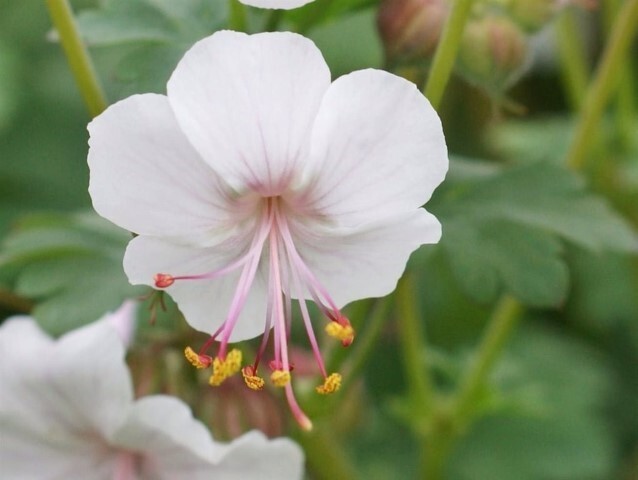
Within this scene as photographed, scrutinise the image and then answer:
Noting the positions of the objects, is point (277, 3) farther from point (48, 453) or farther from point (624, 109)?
point (624, 109)

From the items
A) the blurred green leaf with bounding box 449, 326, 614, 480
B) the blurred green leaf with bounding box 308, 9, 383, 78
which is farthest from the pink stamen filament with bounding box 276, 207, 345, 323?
the blurred green leaf with bounding box 308, 9, 383, 78

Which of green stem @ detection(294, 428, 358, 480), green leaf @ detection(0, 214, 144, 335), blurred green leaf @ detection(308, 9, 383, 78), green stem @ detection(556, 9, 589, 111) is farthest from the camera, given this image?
blurred green leaf @ detection(308, 9, 383, 78)

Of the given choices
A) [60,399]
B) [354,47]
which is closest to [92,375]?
[60,399]

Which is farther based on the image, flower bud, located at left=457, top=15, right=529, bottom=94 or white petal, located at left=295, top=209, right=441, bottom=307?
flower bud, located at left=457, top=15, right=529, bottom=94

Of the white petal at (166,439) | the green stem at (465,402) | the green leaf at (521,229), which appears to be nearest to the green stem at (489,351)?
the green stem at (465,402)

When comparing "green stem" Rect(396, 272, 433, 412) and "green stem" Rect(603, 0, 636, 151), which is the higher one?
"green stem" Rect(396, 272, 433, 412)

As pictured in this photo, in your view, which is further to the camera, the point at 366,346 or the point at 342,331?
the point at 366,346

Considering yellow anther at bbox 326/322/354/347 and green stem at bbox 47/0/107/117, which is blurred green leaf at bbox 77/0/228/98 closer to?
green stem at bbox 47/0/107/117
